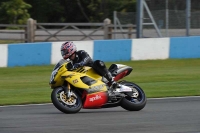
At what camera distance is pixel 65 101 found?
9.52 metres

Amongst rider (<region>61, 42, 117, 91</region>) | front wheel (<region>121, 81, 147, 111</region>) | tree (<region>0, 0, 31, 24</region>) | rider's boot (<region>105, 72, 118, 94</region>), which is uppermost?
tree (<region>0, 0, 31, 24</region>)

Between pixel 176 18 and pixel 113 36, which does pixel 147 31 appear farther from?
pixel 113 36

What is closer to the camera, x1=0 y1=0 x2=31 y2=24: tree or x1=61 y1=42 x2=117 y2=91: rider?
x1=61 y1=42 x2=117 y2=91: rider

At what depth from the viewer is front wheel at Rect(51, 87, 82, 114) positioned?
30.9 feet

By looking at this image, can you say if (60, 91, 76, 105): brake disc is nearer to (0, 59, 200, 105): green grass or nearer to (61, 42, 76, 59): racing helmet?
(61, 42, 76, 59): racing helmet

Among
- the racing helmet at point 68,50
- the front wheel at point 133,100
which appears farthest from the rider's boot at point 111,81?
the racing helmet at point 68,50

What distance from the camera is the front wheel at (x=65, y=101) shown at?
30.9 feet

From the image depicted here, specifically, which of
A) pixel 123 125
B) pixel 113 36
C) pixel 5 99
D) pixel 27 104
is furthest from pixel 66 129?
pixel 113 36

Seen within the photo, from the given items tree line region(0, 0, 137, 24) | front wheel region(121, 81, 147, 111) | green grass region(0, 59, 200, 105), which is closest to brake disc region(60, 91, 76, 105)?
front wheel region(121, 81, 147, 111)

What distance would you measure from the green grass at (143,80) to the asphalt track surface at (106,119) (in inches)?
60.0

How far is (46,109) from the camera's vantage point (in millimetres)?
10594

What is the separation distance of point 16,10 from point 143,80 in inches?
892

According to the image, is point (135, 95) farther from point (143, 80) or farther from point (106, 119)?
point (143, 80)

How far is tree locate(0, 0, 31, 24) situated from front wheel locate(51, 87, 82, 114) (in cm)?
2719
